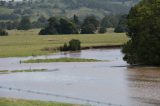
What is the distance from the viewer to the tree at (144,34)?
6594cm

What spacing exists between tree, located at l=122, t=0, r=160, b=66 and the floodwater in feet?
7.67

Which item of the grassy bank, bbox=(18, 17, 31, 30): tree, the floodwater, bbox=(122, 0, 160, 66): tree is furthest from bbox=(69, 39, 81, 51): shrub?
bbox=(18, 17, 31, 30): tree

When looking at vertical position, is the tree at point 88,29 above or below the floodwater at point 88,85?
below

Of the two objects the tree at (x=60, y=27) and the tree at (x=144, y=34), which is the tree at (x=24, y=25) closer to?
the tree at (x=60, y=27)

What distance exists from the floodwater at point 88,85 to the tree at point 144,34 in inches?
92.1

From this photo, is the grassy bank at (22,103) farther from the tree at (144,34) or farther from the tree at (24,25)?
the tree at (24,25)

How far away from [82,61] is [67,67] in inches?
339

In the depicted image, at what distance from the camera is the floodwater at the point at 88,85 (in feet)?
128

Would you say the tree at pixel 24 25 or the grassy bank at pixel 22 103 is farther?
the tree at pixel 24 25

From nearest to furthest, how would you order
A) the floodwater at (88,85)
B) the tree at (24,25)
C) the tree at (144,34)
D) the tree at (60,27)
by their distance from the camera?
the floodwater at (88,85), the tree at (144,34), the tree at (60,27), the tree at (24,25)

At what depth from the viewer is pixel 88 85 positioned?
157 feet

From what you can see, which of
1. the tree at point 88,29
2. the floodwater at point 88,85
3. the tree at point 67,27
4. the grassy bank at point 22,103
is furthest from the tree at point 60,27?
the grassy bank at point 22,103

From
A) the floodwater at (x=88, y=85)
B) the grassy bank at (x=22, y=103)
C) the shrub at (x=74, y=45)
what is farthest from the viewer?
the shrub at (x=74, y=45)

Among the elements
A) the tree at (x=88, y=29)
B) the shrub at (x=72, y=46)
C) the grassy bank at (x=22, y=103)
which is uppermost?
the grassy bank at (x=22, y=103)
